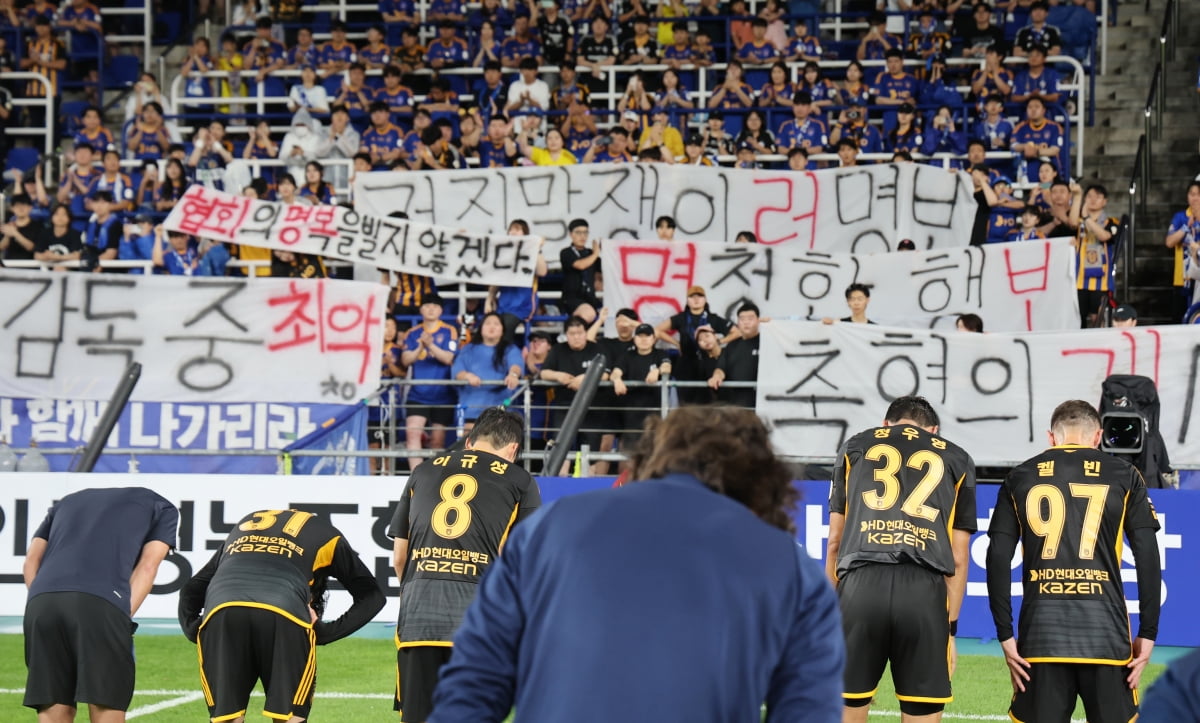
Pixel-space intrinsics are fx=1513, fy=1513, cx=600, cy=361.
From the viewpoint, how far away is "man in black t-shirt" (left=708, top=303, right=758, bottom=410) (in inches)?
560

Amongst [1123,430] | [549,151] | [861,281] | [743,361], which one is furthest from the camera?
[549,151]

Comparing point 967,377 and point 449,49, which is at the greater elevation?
point 449,49

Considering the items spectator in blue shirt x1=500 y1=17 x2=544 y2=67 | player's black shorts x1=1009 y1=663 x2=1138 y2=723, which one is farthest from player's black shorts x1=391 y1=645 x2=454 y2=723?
spectator in blue shirt x1=500 y1=17 x2=544 y2=67

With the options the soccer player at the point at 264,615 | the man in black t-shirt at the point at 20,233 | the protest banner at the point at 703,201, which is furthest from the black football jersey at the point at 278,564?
the man in black t-shirt at the point at 20,233

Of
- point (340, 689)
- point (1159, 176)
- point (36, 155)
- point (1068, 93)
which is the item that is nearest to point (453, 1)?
point (36, 155)

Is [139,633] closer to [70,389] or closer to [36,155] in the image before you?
[70,389]

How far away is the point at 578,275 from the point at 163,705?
310 inches

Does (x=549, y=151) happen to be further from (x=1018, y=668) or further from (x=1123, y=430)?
(x=1018, y=668)

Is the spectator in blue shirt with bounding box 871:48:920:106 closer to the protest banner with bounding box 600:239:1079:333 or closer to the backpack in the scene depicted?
the protest banner with bounding box 600:239:1079:333

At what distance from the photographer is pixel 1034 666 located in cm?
688

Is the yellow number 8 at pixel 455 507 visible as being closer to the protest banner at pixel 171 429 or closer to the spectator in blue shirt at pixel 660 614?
the spectator in blue shirt at pixel 660 614

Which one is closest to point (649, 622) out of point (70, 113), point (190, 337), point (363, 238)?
point (190, 337)

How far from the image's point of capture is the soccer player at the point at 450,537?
6.88 metres

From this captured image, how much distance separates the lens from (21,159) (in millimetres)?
21641
